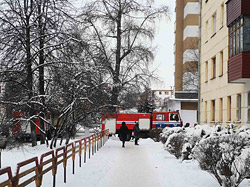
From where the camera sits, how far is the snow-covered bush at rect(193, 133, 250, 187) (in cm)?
922

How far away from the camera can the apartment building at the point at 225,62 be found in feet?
61.9

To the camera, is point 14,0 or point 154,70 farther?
point 154,70

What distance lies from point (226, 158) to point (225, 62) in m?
15.7

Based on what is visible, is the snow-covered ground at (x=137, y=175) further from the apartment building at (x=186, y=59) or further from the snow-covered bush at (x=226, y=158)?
the apartment building at (x=186, y=59)

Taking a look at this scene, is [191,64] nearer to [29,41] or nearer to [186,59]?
[186,59]

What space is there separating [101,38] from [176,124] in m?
10.4

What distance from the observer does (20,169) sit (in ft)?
21.6

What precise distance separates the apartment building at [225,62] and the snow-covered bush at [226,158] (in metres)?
9.05

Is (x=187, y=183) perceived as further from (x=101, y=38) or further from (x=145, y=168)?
(x=101, y=38)

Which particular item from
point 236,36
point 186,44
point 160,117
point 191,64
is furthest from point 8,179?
point 186,44

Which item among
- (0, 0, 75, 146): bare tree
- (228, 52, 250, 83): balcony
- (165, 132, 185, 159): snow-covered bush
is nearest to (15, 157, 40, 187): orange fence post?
(165, 132, 185, 159): snow-covered bush

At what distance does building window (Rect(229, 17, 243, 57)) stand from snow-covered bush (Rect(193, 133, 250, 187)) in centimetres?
964

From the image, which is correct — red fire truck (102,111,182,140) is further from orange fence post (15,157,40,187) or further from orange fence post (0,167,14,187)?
orange fence post (0,167,14,187)

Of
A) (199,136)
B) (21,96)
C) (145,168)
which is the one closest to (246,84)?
(199,136)
